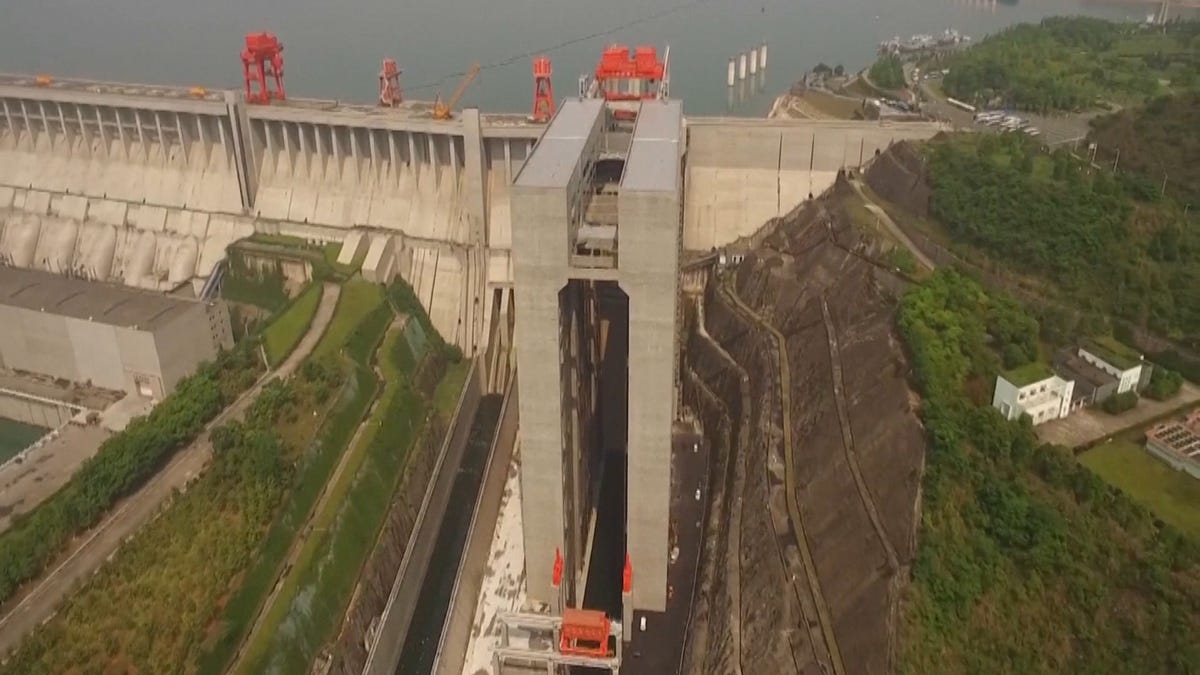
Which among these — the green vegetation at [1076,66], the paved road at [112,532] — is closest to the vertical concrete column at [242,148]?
the paved road at [112,532]

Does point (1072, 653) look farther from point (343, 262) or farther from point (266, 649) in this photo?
point (343, 262)

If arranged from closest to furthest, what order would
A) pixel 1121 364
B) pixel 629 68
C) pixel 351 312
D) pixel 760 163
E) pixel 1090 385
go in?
1. pixel 1090 385
2. pixel 1121 364
3. pixel 629 68
4. pixel 351 312
5. pixel 760 163

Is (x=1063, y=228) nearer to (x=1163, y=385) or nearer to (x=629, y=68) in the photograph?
(x=1163, y=385)

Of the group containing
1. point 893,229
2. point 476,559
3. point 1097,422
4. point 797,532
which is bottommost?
point 476,559

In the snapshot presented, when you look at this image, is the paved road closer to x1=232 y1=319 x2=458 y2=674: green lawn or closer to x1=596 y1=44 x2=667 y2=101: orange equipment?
x1=232 y1=319 x2=458 y2=674: green lawn

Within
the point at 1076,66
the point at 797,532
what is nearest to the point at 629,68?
the point at 797,532

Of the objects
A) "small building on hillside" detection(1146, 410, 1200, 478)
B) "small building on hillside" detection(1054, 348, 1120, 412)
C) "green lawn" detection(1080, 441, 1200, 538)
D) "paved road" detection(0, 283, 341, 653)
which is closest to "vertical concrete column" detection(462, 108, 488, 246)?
"paved road" detection(0, 283, 341, 653)
